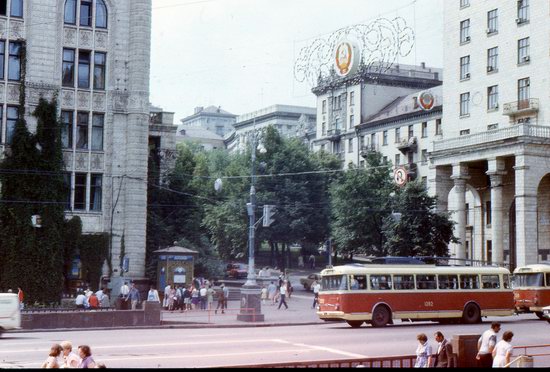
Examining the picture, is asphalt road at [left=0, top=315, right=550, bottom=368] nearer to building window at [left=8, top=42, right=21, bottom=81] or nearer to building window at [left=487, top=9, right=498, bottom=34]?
building window at [left=8, top=42, right=21, bottom=81]

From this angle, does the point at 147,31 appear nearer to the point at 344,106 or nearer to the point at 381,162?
the point at 381,162

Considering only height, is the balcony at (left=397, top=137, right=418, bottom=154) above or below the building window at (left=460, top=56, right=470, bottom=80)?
below

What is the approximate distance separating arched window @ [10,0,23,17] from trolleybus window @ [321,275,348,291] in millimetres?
24990

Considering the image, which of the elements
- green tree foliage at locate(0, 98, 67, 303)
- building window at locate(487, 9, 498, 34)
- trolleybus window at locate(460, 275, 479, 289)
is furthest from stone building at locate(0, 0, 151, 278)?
building window at locate(487, 9, 498, 34)

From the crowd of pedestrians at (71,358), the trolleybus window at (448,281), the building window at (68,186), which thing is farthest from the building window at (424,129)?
the crowd of pedestrians at (71,358)

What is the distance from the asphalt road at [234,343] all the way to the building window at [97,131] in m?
18.6

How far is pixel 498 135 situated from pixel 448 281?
25.5 metres

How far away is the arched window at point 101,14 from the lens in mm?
52706

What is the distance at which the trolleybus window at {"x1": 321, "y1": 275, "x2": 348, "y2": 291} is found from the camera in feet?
123

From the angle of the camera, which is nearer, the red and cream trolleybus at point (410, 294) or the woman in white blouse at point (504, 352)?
the woman in white blouse at point (504, 352)

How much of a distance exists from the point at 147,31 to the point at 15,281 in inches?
667

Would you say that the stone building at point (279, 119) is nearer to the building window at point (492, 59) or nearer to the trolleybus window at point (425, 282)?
the building window at point (492, 59)

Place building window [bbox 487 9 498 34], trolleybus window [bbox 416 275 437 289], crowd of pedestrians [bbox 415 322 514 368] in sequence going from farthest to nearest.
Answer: building window [bbox 487 9 498 34], trolleybus window [bbox 416 275 437 289], crowd of pedestrians [bbox 415 322 514 368]

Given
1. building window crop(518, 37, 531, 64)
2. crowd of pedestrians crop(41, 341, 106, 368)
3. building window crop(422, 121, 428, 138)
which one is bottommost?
crowd of pedestrians crop(41, 341, 106, 368)
